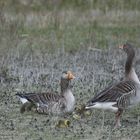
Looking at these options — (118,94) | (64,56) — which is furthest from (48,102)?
(64,56)

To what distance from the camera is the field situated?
34.0ft

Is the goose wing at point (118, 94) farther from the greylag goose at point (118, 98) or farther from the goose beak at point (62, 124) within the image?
the goose beak at point (62, 124)

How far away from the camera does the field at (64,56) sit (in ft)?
34.0

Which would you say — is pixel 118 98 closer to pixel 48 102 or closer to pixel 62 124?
pixel 62 124

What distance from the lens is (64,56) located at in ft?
56.2

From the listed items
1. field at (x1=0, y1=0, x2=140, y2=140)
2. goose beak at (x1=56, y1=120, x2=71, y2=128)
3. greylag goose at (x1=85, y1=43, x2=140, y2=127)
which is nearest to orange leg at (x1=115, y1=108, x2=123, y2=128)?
greylag goose at (x1=85, y1=43, x2=140, y2=127)

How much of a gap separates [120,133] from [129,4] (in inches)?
555

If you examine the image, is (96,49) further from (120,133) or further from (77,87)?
(120,133)

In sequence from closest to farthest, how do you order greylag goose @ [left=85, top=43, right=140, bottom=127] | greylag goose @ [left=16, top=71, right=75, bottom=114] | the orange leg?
the orange leg → greylag goose @ [left=85, top=43, right=140, bottom=127] → greylag goose @ [left=16, top=71, right=75, bottom=114]

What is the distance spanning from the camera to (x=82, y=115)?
36.9 ft

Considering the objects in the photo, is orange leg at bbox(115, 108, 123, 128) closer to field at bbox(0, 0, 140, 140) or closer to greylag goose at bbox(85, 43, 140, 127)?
greylag goose at bbox(85, 43, 140, 127)

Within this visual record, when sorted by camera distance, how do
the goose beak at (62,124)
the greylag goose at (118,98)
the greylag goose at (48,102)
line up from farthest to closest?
the greylag goose at (48,102), the greylag goose at (118,98), the goose beak at (62,124)

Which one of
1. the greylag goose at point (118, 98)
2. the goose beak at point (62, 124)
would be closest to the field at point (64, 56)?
the goose beak at point (62, 124)

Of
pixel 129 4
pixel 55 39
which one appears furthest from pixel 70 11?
pixel 55 39
